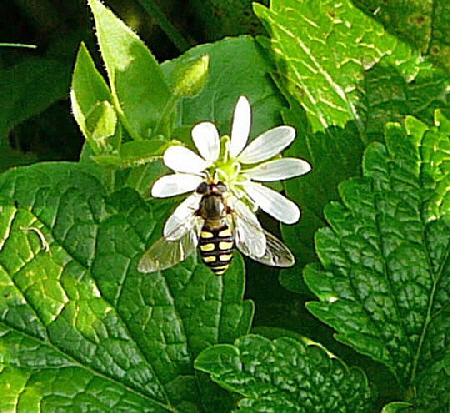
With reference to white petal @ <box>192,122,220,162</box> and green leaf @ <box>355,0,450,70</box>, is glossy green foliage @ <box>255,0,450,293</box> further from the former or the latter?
white petal @ <box>192,122,220,162</box>

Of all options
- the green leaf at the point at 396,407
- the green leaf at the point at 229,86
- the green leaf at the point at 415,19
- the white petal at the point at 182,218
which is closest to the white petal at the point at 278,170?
the white petal at the point at 182,218

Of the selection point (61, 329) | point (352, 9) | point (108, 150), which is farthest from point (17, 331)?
point (352, 9)

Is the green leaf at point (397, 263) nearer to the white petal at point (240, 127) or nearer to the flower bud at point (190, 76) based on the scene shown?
the white petal at point (240, 127)

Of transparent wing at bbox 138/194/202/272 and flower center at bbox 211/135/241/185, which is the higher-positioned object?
flower center at bbox 211/135/241/185

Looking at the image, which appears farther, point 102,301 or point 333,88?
point 333,88

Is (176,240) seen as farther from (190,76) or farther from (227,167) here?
(190,76)

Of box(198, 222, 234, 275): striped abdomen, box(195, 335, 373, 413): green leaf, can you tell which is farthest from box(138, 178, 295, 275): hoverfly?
box(195, 335, 373, 413): green leaf

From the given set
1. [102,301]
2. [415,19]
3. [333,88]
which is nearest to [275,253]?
[102,301]
